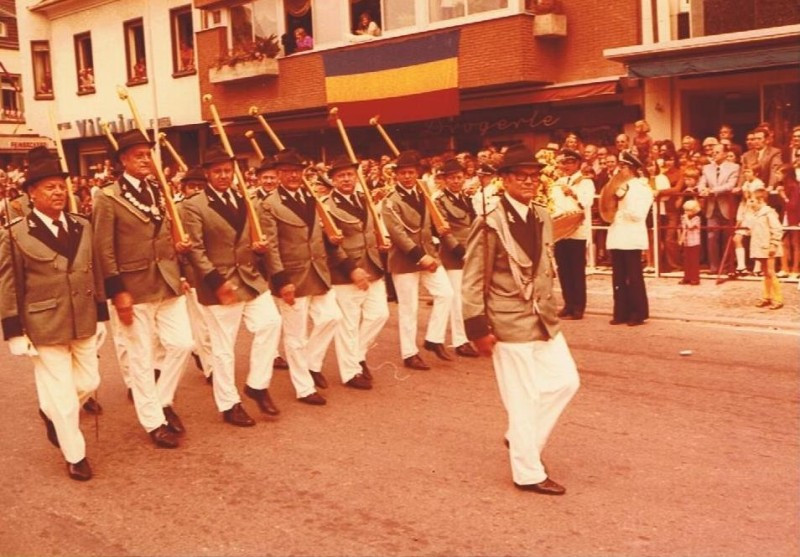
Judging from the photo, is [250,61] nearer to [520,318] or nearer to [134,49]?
[134,49]

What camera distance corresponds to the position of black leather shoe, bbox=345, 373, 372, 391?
9.00m

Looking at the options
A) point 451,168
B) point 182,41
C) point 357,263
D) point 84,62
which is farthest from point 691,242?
point 84,62

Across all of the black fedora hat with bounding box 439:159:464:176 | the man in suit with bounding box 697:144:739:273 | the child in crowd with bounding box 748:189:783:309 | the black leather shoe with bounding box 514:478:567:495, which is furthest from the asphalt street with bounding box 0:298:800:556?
the man in suit with bounding box 697:144:739:273

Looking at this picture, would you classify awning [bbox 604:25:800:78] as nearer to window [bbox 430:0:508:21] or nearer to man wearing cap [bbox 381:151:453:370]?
window [bbox 430:0:508:21]

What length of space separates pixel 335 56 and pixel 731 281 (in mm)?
11381

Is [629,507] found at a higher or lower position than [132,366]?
lower

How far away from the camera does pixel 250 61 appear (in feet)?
79.3

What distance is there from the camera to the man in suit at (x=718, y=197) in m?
13.9

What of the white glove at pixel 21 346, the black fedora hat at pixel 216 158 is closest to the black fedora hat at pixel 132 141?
the black fedora hat at pixel 216 158

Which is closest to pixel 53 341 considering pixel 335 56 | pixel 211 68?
pixel 335 56

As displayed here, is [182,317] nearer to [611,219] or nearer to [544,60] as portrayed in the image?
[611,219]

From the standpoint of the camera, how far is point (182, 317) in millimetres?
7766

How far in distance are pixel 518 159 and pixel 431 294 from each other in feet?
13.3

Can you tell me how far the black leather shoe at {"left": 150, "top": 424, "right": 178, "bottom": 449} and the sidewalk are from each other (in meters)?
6.54
